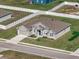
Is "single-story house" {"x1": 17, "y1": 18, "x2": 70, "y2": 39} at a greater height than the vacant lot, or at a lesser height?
greater

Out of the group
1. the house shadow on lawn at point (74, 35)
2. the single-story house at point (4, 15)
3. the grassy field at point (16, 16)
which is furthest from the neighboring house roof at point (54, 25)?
the single-story house at point (4, 15)

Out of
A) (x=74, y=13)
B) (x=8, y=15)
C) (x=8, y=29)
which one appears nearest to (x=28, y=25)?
(x=8, y=29)

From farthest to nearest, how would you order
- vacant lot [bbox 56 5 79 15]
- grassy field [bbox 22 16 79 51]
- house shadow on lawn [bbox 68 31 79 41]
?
vacant lot [bbox 56 5 79 15] → house shadow on lawn [bbox 68 31 79 41] → grassy field [bbox 22 16 79 51]

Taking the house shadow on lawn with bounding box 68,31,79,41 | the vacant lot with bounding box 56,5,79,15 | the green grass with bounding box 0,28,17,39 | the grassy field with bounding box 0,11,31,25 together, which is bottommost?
the vacant lot with bounding box 56,5,79,15

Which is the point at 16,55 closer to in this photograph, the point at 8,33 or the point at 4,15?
the point at 8,33

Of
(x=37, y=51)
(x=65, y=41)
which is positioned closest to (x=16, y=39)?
(x=37, y=51)

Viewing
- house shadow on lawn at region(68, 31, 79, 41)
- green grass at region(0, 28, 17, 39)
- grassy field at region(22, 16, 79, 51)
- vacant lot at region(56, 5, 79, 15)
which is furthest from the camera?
vacant lot at region(56, 5, 79, 15)

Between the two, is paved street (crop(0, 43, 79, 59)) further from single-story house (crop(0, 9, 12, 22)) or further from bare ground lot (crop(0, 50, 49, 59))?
single-story house (crop(0, 9, 12, 22))

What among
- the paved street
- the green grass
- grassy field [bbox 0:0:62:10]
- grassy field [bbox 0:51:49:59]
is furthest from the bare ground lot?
grassy field [bbox 0:0:62:10]

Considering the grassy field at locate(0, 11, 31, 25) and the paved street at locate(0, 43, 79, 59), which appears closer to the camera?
the paved street at locate(0, 43, 79, 59)
